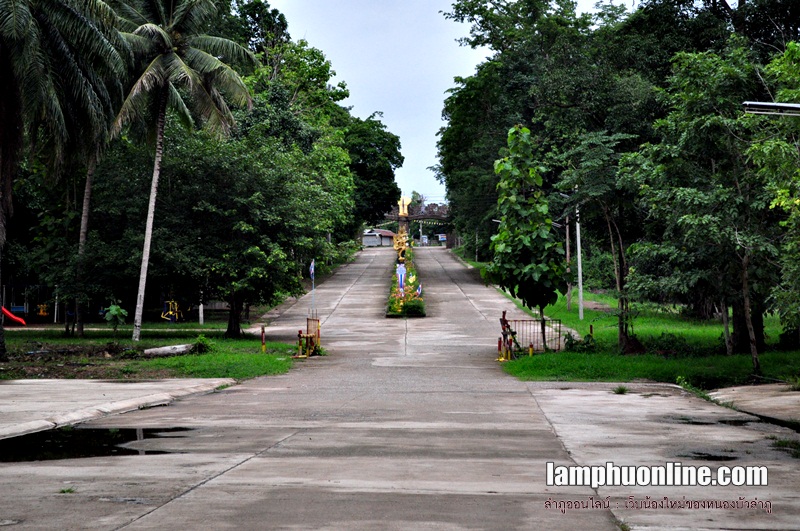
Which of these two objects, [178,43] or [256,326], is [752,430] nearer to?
[178,43]

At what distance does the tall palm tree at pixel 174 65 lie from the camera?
106 ft

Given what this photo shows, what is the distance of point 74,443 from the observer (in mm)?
11383

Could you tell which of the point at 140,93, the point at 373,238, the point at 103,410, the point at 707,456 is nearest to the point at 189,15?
the point at 140,93

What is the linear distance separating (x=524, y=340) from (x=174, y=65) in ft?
61.3

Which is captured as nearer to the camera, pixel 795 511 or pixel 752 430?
pixel 795 511

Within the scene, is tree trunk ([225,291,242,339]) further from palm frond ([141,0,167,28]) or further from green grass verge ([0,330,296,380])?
palm frond ([141,0,167,28])

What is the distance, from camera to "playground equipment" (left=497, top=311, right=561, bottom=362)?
30469 mm

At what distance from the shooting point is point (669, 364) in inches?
1006

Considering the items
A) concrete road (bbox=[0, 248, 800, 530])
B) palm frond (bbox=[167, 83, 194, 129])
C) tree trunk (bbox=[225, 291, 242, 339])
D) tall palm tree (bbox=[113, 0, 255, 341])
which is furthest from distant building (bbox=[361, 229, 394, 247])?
concrete road (bbox=[0, 248, 800, 530])

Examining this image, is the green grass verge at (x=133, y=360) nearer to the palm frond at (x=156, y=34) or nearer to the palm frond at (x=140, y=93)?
the palm frond at (x=140, y=93)

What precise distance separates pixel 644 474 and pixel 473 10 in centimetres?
5788

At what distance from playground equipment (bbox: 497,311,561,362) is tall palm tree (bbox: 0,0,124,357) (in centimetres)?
1587

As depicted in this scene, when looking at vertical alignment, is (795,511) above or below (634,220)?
below

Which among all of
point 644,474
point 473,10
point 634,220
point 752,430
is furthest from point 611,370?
point 473,10
